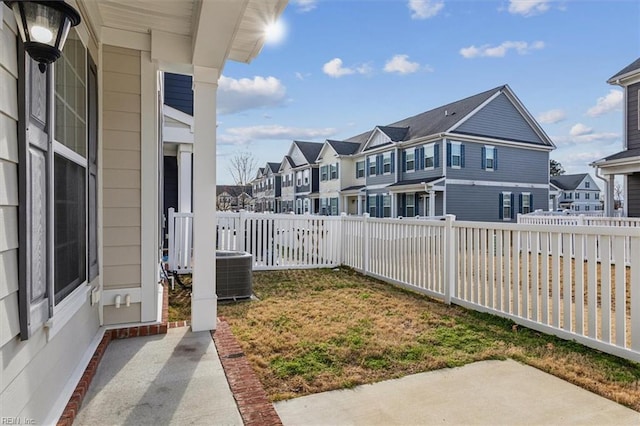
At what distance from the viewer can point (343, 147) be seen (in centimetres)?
2475

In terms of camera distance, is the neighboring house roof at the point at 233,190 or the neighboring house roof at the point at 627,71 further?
the neighboring house roof at the point at 233,190

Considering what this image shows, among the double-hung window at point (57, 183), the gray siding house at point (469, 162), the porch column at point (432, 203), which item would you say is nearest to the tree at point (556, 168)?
the gray siding house at point (469, 162)

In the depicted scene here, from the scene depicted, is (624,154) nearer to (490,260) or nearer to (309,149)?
(490,260)

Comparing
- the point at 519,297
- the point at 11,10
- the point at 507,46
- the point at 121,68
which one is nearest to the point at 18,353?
the point at 11,10

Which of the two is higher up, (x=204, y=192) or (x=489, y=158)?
(x=489, y=158)

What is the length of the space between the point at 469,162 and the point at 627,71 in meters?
7.07

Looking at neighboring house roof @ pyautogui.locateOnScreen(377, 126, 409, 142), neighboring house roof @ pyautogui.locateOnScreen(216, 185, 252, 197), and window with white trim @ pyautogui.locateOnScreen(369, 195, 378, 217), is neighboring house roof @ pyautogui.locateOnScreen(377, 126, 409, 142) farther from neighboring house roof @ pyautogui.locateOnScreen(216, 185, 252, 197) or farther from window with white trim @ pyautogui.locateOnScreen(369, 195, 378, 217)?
neighboring house roof @ pyautogui.locateOnScreen(216, 185, 252, 197)

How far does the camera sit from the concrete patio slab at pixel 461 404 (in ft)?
7.32

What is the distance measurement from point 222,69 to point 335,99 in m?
11.4

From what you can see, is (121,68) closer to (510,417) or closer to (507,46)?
(510,417)

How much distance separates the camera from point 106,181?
357 centimetres

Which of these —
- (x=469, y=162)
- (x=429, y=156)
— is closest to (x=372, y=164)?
(x=429, y=156)

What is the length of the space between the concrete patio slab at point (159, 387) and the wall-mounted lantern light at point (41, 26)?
1.96 metres

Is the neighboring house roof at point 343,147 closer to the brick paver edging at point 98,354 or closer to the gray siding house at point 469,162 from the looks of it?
the gray siding house at point 469,162
